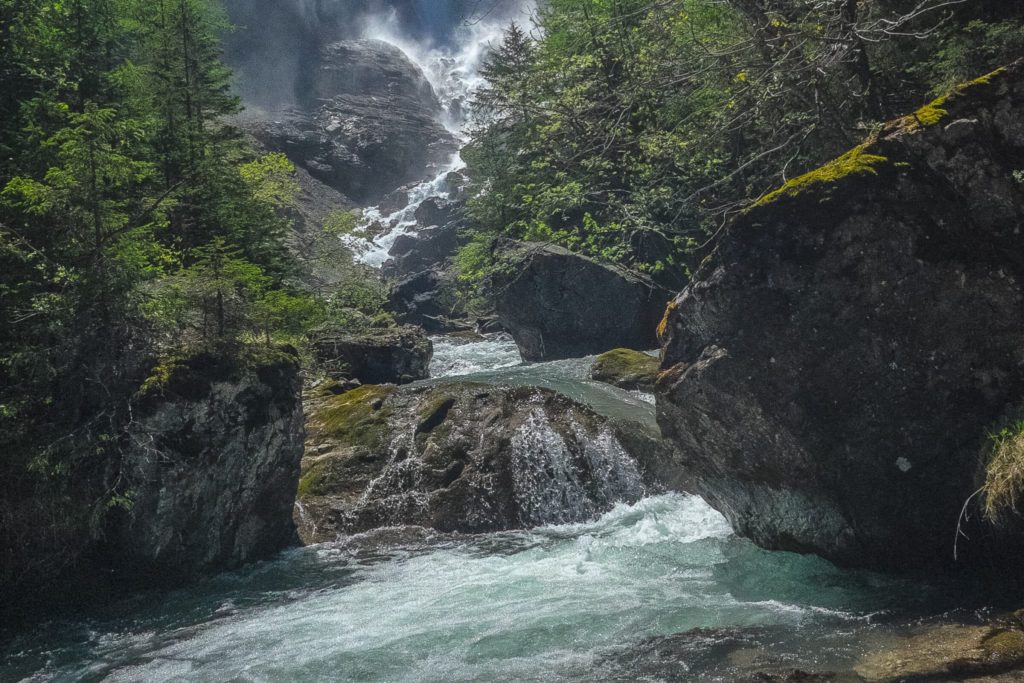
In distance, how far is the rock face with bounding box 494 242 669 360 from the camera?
21703 mm

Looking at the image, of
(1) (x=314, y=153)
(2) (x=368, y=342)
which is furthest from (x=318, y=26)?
(2) (x=368, y=342)

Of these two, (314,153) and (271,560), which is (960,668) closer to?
(271,560)

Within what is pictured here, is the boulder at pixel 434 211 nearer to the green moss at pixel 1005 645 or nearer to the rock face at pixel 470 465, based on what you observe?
the rock face at pixel 470 465

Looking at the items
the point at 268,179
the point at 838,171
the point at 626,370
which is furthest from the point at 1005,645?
the point at 268,179

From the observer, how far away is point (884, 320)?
21.7 ft

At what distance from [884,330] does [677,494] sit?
218 inches

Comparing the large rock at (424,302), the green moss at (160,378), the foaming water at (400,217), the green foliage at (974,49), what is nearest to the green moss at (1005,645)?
the green foliage at (974,49)

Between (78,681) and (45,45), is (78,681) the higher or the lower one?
the lower one

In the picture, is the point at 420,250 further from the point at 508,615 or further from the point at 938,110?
the point at 938,110

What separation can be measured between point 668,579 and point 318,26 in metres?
88.7

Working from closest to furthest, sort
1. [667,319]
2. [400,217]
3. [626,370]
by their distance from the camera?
1. [667,319]
2. [626,370]
3. [400,217]

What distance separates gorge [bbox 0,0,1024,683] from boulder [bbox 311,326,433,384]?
6.63 metres

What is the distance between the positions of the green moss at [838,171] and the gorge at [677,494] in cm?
2

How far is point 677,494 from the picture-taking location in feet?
37.8
